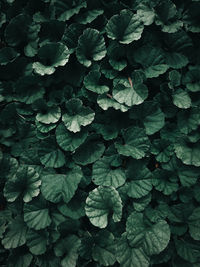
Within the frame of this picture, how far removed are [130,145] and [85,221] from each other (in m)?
0.50

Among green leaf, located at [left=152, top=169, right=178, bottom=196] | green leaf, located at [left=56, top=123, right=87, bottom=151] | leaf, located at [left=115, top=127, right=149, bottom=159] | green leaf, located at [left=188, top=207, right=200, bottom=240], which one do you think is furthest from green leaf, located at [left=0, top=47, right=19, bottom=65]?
green leaf, located at [left=188, top=207, right=200, bottom=240]

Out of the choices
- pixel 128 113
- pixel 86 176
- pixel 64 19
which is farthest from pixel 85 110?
pixel 64 19

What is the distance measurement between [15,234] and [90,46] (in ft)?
3.46

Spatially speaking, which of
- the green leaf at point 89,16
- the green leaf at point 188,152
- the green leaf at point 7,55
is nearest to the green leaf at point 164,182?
the green leaf at point 188,152

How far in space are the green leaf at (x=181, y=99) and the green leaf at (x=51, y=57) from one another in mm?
589

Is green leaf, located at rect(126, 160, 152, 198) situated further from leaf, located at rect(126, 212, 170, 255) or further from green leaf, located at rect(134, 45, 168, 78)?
green leaf, located at rect(134, 45, 168, 78)

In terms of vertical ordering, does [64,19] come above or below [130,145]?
above

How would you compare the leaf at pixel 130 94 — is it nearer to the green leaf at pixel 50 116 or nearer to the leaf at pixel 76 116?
the leaf at pixel 76 116

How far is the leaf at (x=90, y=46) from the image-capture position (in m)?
1.39

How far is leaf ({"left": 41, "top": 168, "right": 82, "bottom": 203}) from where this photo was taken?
139cm

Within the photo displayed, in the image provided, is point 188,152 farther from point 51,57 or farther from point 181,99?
point 51,57

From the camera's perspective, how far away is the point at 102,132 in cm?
147

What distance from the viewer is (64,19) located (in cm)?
142

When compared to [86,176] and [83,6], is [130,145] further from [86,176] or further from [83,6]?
[83,6]
